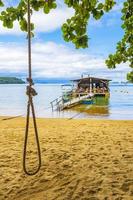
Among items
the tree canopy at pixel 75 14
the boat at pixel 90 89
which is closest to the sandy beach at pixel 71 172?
the tree canopy at pixel 75 14

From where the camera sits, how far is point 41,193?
566 cm

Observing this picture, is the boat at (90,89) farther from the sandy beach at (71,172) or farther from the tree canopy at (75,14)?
the tree canopy at (75,14)

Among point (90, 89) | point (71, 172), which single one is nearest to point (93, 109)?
point (90, 89)

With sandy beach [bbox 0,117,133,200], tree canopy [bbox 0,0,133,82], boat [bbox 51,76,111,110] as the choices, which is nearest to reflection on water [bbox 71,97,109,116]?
boat [bbox 51,76,111,110]

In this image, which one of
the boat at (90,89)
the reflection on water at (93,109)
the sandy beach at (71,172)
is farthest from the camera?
the boat at (90,89)

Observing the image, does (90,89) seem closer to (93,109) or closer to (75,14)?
(93,109)

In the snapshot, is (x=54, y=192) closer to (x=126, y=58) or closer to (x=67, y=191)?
(x=67, y=191)

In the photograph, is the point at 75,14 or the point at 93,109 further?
the point at 93,109

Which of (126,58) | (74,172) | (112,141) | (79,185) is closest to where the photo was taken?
(79,185)

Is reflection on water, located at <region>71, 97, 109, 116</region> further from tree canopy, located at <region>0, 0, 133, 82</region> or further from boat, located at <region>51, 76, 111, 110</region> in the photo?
tree canopy, located at <region>0, 0, 133, 82</region>

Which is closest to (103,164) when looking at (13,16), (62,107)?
(13,16)

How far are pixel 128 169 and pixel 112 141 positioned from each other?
14.0ft

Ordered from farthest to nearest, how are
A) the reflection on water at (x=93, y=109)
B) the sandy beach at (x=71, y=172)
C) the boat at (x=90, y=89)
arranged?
1. the boat at (x=90, y=89)
2. the reflection on water at (x=93, y=109)
3. the sandy beach at (x=71, y=172)

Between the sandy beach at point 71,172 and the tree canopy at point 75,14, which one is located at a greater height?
the tree canopy at point 75,14
